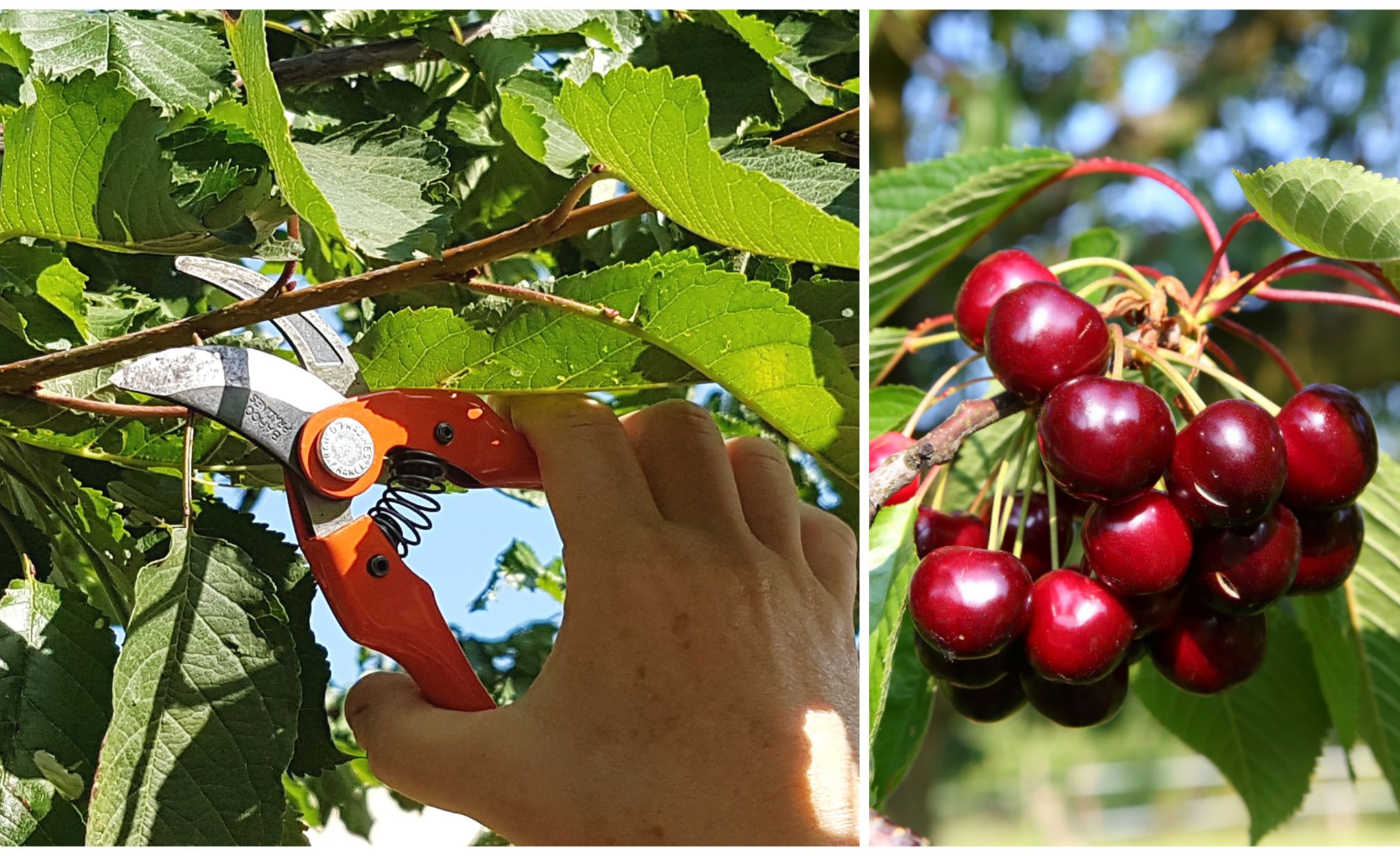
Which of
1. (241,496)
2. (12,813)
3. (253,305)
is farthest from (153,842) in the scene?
(253,305)

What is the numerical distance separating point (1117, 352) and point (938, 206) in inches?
12.5

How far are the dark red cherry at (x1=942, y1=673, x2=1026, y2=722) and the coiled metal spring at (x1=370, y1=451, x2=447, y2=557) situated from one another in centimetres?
42

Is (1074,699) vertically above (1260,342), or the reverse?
(1260,342)

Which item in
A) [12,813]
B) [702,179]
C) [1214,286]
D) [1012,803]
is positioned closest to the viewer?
[702,179]

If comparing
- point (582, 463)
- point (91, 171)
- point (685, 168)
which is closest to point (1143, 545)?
point (685, 168)

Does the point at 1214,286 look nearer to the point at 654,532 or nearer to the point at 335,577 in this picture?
the point at 654,532

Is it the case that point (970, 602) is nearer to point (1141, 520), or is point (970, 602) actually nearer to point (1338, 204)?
point (1141, 520)

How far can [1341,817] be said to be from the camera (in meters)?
8.30

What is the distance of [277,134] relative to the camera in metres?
0.68

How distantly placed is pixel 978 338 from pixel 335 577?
50cm

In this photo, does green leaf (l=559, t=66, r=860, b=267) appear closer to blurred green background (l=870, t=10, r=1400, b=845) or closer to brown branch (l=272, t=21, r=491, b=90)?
brown branch (l=272, t=21, r=491, b=90)

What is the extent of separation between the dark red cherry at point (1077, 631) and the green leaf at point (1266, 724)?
0.40 m

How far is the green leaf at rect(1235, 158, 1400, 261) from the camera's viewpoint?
2.24 feet

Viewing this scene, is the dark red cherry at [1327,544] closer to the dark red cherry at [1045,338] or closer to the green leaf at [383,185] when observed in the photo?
the dark red cherry at [1045,338]
